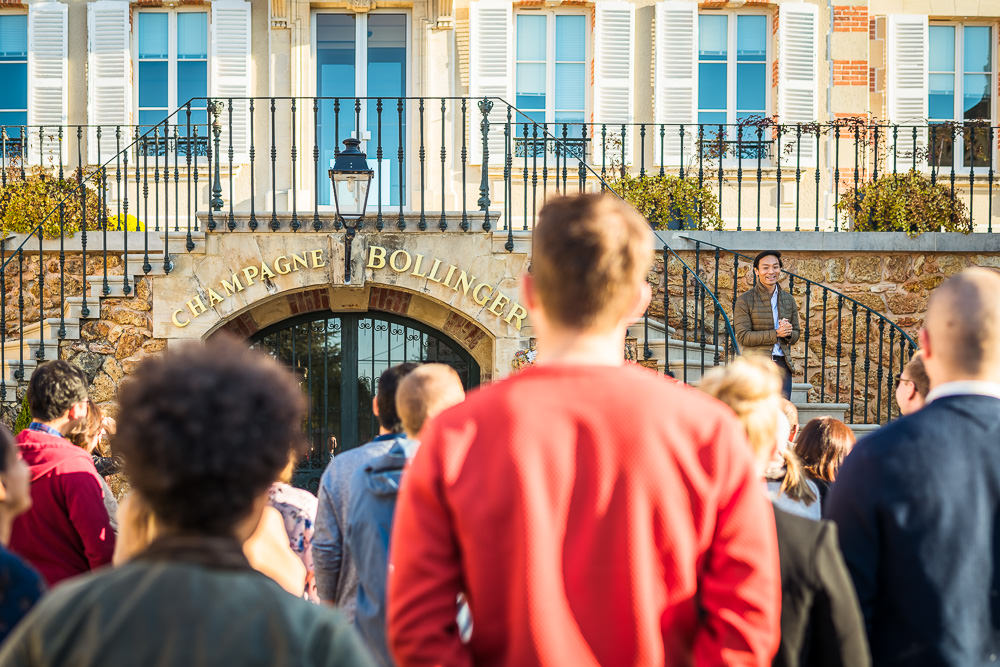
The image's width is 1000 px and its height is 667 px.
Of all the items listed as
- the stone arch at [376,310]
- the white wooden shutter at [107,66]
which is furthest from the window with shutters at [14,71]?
the stone arch at [376,310]

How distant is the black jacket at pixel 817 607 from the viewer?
2203mm

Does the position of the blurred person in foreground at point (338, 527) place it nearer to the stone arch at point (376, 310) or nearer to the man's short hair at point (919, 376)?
the man's short hair at point (919, 376)

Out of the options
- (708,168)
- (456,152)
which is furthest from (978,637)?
(456,152)

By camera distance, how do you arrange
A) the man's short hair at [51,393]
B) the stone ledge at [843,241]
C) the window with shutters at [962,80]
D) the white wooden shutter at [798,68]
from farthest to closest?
the window with shutters at [962,80], the white wooden shutter at [798,68], the stone ledge at [843,241], the man's short hair at [51,393]

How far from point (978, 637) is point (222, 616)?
70.8 inches

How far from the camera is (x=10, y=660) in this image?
146 centimetres

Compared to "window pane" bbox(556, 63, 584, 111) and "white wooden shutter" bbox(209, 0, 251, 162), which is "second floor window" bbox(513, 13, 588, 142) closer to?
"window pane" bbox(556, 63, 584, 111)

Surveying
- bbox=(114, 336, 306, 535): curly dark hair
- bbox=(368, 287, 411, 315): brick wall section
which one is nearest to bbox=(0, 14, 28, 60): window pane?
bbox=(368, 287, 411, 315): brick wall section

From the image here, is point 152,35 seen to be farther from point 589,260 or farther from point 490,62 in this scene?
point 589,260

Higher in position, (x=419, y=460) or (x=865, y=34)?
(x=865, y=34)

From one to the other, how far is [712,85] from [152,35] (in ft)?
22.1

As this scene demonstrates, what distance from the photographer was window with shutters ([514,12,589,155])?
12.3 m

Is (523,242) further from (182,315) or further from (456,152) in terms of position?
(456,152)

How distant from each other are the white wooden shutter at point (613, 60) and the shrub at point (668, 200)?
226 centimetres
